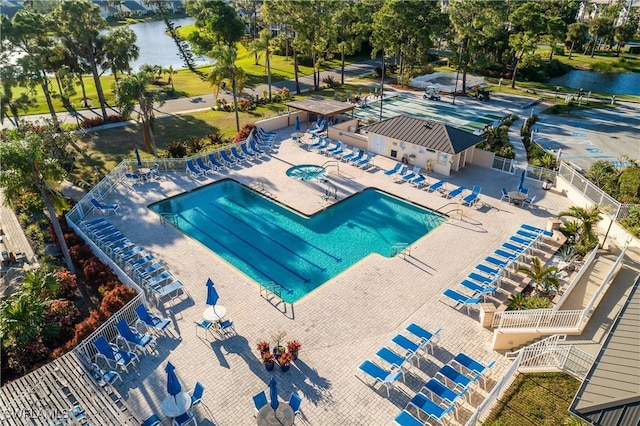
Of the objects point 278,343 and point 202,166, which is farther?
point 202,166

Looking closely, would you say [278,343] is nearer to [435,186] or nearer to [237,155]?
[435,186]

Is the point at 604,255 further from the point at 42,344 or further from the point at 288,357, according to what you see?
the point at 42,344

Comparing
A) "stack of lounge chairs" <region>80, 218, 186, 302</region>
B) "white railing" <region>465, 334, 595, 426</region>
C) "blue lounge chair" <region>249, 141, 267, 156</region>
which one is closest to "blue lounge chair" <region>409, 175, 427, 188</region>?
"blue lounge chair" <region>249, 141, 267, 156</region>

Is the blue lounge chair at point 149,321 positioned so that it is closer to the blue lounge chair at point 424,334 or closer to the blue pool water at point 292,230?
the blue pool water at point 292,230

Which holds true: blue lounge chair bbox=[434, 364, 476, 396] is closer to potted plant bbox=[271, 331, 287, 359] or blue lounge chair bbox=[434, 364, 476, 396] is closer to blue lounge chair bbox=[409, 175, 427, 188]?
potted plant bbox=[271, 331, 287, 359]

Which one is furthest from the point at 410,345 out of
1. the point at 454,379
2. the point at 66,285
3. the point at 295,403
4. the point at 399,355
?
the point at 66,285

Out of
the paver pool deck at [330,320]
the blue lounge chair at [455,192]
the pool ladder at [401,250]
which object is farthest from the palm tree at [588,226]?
the pool ladder at [401,250]

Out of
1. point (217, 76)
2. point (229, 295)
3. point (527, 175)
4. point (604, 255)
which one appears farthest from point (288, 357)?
point (217, 76)
